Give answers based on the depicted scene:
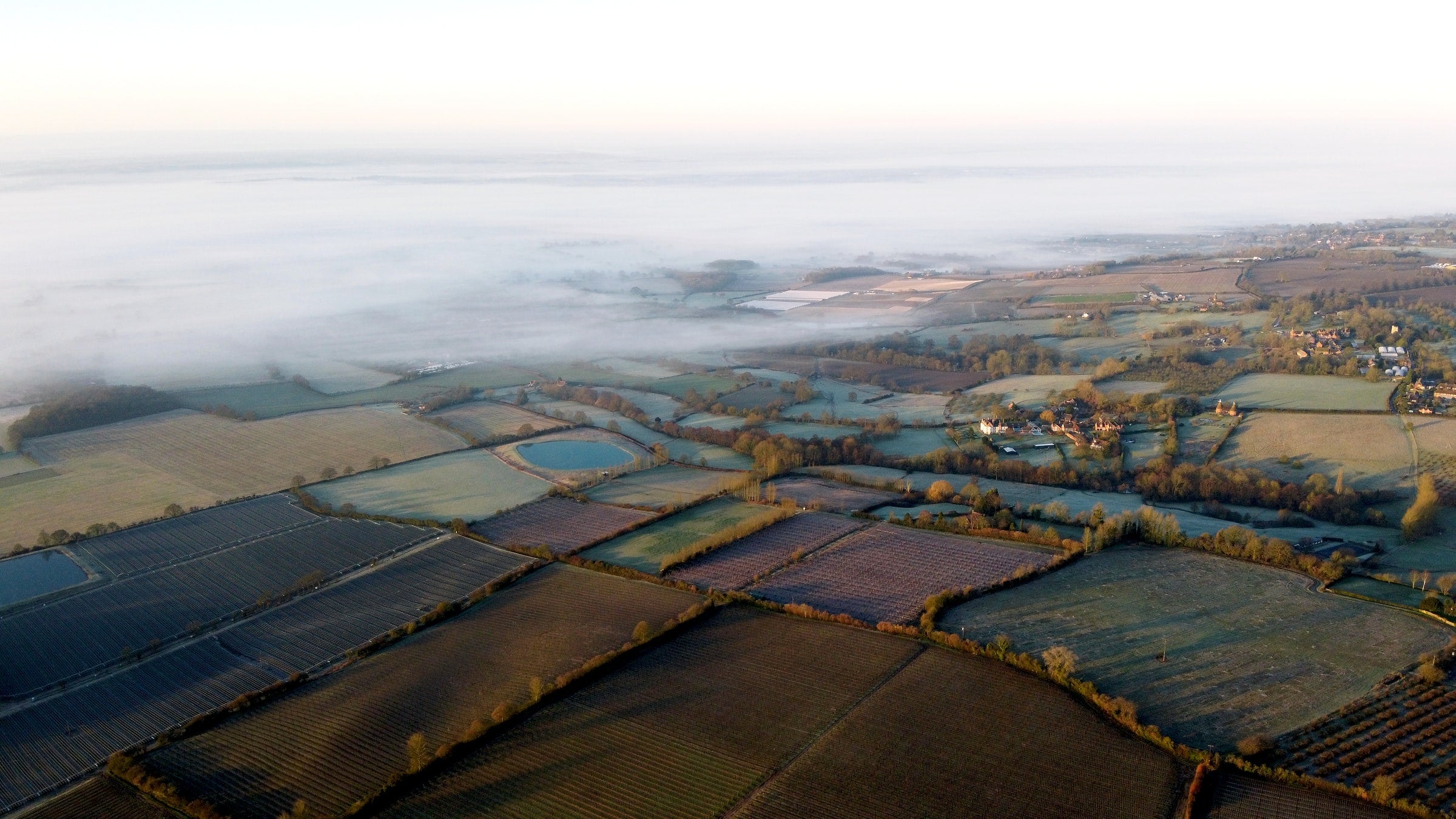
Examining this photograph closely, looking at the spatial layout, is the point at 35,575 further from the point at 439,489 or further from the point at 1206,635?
the point at 1206,635

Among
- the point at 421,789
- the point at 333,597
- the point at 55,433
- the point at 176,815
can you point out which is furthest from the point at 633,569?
the point at 55,433

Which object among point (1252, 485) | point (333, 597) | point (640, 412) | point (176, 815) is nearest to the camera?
point (176, 815)

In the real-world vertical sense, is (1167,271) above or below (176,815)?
above

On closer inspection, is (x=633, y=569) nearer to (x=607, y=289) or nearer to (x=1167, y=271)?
(x=607, y=289)

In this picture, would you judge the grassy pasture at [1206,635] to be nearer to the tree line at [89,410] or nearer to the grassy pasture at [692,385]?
the grassy pasture at [692,385]

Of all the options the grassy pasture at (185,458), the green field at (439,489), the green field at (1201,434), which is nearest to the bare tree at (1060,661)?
the green field at (1201,434)

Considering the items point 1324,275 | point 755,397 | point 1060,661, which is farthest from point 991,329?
point 1060,661

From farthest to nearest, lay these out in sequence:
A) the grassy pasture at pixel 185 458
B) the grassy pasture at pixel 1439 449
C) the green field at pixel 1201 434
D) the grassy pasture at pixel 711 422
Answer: the grassy pasture at pixel 711 422 < the green field at pixel 1201 434 < the grassy pasture at pixel 185 458 < the grassy pasture at pixel 1439 449
